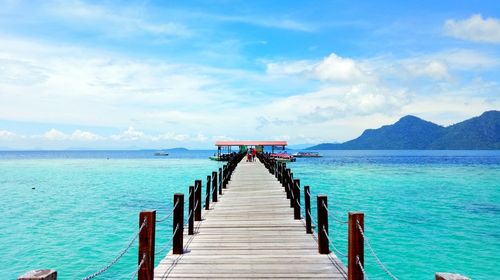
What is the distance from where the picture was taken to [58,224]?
65.8 ft

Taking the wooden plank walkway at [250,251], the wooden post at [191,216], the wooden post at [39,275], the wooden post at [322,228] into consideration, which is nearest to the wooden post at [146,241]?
the wooden plank walkway at [250,251]

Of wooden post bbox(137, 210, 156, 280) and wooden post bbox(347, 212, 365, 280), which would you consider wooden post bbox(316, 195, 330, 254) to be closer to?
wooden post bbox(347, 212, 365, 280)

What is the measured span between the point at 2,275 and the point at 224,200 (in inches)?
314

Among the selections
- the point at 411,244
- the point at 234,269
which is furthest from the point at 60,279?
the point at 411,244

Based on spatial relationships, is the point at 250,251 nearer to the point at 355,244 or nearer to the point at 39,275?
the point at 355,244

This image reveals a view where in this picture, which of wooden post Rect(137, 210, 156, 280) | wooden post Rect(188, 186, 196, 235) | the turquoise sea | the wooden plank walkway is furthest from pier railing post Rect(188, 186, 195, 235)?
wooden post Rect(137, 210, 156, 280)

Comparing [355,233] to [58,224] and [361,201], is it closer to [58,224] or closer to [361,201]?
[58,224]

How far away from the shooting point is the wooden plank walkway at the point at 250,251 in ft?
21.5

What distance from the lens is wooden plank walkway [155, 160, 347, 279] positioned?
6.54 metres

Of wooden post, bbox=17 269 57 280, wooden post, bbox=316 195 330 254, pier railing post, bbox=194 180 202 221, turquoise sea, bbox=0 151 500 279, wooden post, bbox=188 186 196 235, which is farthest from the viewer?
turquoise sea, bbox=0 151 500 279

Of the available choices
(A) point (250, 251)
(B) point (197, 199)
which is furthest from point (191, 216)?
(A) point (250, 251)

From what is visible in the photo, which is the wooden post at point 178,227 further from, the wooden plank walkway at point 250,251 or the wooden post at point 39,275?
the wooden post at point 39,275

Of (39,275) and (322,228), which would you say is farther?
(322,228)

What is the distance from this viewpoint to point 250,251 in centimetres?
791
